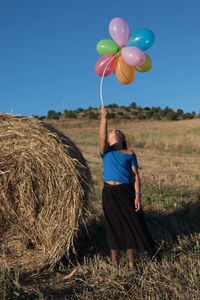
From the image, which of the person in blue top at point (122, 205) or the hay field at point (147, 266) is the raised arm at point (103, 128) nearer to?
the person in blue top at point (122, 205)

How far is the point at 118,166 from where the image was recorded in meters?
4.05

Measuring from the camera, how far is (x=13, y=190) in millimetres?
4504

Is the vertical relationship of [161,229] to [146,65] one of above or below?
below

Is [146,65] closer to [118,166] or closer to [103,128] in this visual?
[103,128]

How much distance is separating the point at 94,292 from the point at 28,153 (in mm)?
2023

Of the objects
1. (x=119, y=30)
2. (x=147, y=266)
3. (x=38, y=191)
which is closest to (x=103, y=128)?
(x=38, y=191)

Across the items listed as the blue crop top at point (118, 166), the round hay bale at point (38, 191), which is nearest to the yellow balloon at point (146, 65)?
the blue crop top at point (118, 166)

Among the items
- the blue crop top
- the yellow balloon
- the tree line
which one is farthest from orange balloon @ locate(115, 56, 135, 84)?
the tree line

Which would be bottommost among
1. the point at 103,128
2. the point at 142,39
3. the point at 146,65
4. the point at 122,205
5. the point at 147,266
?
the point at 147,266

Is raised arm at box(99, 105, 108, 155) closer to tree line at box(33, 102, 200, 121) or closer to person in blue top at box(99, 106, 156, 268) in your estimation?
person in blue top at box(99, 106, 156, 268)

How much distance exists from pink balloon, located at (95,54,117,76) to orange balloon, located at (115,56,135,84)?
91mm

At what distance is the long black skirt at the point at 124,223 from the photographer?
3.97 metres

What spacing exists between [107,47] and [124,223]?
2.42 meters

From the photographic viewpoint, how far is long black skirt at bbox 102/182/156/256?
3.97 metres
